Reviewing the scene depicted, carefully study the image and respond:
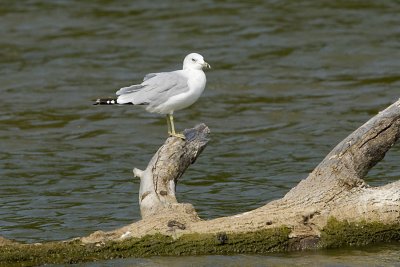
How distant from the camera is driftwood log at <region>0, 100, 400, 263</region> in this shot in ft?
22.7

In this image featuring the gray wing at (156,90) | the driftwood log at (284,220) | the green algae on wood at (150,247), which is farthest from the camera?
the gray wing at (156,90)

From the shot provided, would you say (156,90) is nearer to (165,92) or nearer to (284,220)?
(165,92)

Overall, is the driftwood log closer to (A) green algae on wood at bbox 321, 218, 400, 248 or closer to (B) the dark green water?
(A) green algae on wood at bbox 321, 218, 400, 248

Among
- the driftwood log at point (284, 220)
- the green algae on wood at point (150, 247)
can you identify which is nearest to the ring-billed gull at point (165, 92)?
the driftwood log at point (284, 220)

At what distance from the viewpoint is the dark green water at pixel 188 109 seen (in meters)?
10.1

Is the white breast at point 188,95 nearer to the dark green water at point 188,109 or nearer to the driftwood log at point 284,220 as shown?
the driftwood log at point 284,220

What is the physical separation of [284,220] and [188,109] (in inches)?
267

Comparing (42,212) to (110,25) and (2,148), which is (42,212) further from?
(110,25)

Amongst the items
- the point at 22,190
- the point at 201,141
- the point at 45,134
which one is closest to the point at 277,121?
the point at 45,134

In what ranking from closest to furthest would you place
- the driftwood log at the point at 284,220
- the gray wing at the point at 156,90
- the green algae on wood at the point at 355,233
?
the driftwood log at the point at 284,220 < the green algae on wood at the point at 355,233 < the gray wing at the point at 156,90

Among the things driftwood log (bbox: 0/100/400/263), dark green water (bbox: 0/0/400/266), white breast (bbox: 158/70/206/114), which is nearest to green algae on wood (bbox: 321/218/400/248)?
driftwood log (bbox: 0/100/400/263)

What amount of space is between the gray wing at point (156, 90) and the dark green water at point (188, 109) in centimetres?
126

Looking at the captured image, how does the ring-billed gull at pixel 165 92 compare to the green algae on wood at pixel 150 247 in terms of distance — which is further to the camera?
the ring-billed gull at pixel 165 92

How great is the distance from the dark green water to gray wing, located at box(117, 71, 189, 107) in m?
1.26
